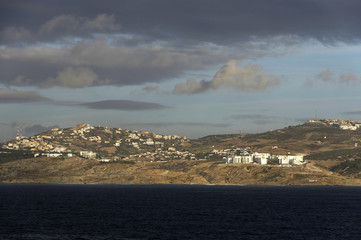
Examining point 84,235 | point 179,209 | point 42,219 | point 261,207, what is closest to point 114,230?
point 84,235

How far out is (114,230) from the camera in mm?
119375

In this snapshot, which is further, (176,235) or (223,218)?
(223,218)

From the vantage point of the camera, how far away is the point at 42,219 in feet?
461

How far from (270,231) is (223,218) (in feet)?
96.5

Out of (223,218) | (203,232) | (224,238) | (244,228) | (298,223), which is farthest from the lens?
(223,218)

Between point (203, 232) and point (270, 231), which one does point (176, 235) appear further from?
point (270, 231)

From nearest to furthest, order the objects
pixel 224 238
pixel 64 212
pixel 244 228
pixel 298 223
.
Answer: pixel 224 238, pixel 244 228, pixel 298 223, pixel 64 212

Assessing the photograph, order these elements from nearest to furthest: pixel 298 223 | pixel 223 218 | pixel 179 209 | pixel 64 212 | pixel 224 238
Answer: pixel 224 238 < pixel 298 223 < pixel 223 218 < pixel 64 212 < pixel 179 209

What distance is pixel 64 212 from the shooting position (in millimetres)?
162750

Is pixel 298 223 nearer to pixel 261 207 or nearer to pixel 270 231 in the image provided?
pixel 270 231

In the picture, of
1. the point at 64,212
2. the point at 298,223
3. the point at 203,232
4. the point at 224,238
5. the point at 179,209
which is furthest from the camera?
the point at 179,209

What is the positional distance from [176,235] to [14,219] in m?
50.6

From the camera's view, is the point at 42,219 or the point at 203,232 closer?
the point at 203,232

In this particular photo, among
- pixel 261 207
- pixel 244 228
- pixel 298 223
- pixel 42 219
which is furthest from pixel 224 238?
pixel 261 207
